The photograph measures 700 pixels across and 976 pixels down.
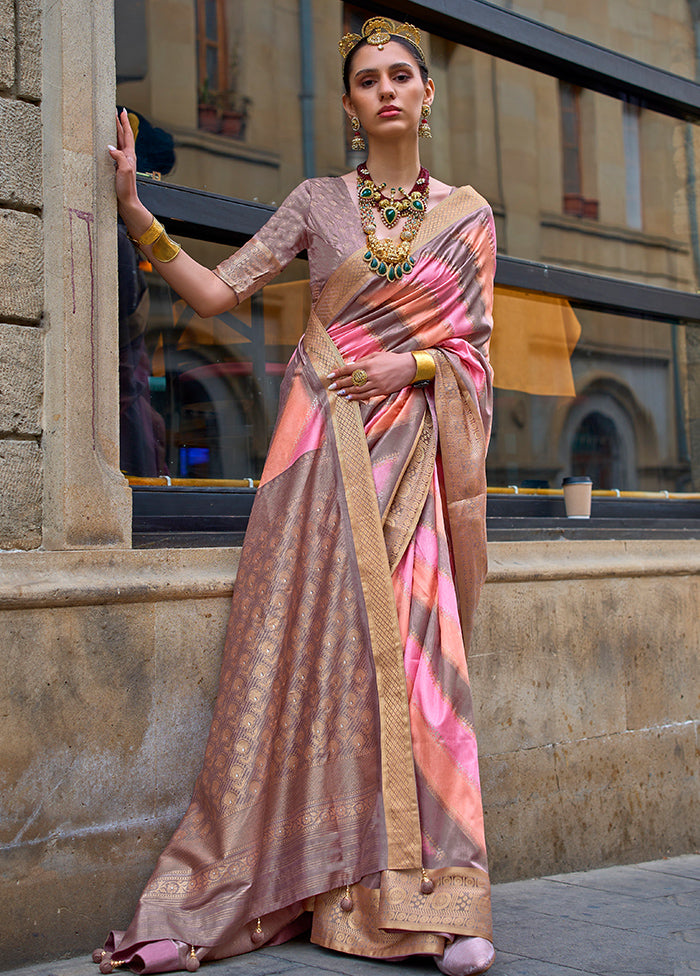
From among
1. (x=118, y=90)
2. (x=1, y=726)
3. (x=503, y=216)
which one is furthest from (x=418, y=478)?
(x=503, y=216)

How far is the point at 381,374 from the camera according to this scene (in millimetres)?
3004

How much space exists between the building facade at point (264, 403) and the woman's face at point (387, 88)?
0.68 m

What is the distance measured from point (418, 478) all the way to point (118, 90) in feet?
5.36

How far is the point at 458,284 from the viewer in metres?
3.11

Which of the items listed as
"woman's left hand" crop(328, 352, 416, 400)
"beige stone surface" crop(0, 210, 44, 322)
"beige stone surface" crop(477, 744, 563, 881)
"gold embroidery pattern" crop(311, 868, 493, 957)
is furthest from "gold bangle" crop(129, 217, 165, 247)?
"beige stone surface" crop(477, 744, 563, 881)

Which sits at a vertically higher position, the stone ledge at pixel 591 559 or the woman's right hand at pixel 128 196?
the woman's right hand at pixel 128 196

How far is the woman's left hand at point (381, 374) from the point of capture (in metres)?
3.01

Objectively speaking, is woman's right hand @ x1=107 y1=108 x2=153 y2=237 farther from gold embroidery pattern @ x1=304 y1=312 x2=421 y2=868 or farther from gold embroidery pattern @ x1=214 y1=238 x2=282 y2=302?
gold embroidery pattern @ x1=304 y1=312 x2=421 y2=868

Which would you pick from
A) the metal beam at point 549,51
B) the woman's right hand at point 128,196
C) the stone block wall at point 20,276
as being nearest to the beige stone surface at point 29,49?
the stone block wall at point 20,276

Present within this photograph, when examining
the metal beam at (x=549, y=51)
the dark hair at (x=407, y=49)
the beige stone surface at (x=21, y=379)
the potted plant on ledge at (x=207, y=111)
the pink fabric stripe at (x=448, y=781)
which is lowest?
the pink fabric stripe at (x=448, y=781)

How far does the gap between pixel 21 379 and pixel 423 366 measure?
1.04m

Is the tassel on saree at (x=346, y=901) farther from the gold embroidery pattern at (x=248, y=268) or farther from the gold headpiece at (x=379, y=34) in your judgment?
the gold headpiece at (x=379, y=34)

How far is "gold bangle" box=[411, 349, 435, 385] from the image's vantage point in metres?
3.02

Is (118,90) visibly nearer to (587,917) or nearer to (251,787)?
(251,787)
